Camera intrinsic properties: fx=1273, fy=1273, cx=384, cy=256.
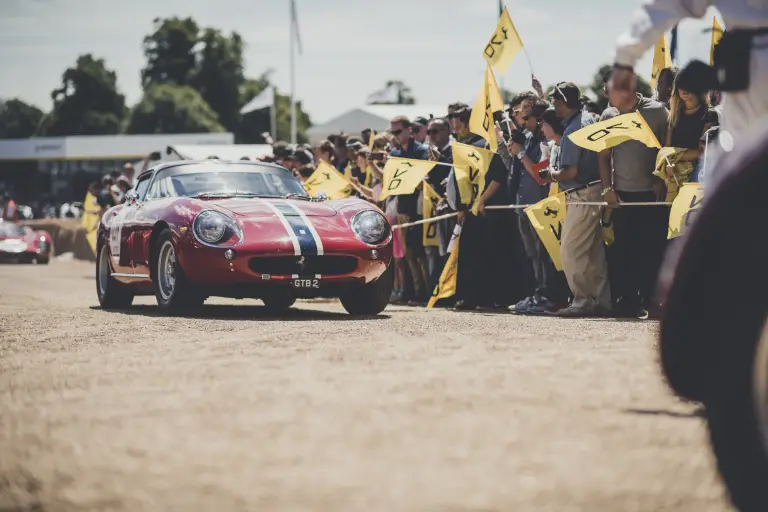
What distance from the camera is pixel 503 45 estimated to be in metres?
13.5

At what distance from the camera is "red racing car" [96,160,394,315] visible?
1076 cm

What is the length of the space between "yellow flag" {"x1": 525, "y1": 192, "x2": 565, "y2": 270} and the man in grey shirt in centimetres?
55

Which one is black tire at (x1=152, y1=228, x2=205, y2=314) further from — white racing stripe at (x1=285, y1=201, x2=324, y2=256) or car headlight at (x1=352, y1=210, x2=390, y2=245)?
car headlight at (x1=352, y1=210, x2=390, y2=245)

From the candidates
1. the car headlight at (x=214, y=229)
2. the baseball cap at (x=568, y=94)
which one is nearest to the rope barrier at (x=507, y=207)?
the baseball cap at (x=568, y=94)

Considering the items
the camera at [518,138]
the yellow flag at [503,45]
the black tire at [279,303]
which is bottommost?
the black tire at [279,303]

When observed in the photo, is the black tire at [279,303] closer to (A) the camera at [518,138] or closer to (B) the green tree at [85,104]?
(A) the camera at [518,138]

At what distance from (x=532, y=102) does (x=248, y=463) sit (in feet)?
27.5

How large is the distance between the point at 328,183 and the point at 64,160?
241ft

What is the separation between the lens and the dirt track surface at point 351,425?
3.66 metres

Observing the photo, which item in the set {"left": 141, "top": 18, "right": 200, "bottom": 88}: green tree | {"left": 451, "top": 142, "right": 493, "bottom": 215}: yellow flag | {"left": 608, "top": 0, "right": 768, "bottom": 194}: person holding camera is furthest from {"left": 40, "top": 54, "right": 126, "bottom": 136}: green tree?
{"left": 608, "top": 0, "right": 768, "bottom": 194}: person holding camera

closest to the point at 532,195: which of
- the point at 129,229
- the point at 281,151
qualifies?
the point at 129,229

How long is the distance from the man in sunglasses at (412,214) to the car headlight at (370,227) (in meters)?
2.74

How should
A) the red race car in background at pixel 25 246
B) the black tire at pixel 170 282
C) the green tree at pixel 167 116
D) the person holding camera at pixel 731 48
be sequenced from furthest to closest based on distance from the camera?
the green tree at pixel 167 116, the red race car in background at pixel 25 246, the black tire at pixel 170 282, the person holding camera at pixel 731 48

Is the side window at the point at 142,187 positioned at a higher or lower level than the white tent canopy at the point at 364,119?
lower
